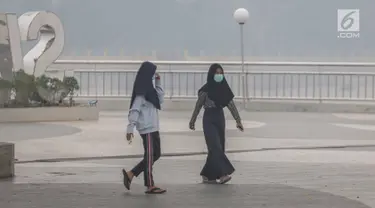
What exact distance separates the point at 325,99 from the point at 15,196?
1706 centimetres

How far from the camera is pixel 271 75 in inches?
1028

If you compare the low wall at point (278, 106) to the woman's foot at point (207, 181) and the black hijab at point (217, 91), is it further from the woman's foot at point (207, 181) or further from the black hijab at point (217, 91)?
the woman's foot at point (207, 181)

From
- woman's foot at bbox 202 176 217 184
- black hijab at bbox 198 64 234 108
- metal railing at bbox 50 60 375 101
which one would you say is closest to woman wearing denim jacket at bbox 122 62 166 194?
woman's foot at bbox 202 176 217 184

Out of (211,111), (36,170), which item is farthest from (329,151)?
(36,170)

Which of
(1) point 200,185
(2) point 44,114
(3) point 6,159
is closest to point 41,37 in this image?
(2) point 44,114

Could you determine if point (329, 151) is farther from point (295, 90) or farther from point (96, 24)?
point (96, 24)

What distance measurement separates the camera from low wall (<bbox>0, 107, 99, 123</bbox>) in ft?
64.7

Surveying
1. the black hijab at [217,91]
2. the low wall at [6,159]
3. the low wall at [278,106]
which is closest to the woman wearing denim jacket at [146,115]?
the black hijab at [217,91]

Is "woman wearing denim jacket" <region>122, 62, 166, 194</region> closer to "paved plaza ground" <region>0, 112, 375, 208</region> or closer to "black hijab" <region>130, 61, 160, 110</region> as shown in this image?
"black hijab" <region>130, 61, 160, 110</region>

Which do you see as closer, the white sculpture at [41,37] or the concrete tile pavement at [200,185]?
the concrete tile pavement at [200,185]

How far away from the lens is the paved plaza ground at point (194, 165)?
9.56m

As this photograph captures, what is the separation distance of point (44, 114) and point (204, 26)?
28.0 metres

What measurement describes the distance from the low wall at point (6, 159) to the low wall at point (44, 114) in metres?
8.41

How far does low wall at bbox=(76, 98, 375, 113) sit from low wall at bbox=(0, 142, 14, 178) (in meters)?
13.7
